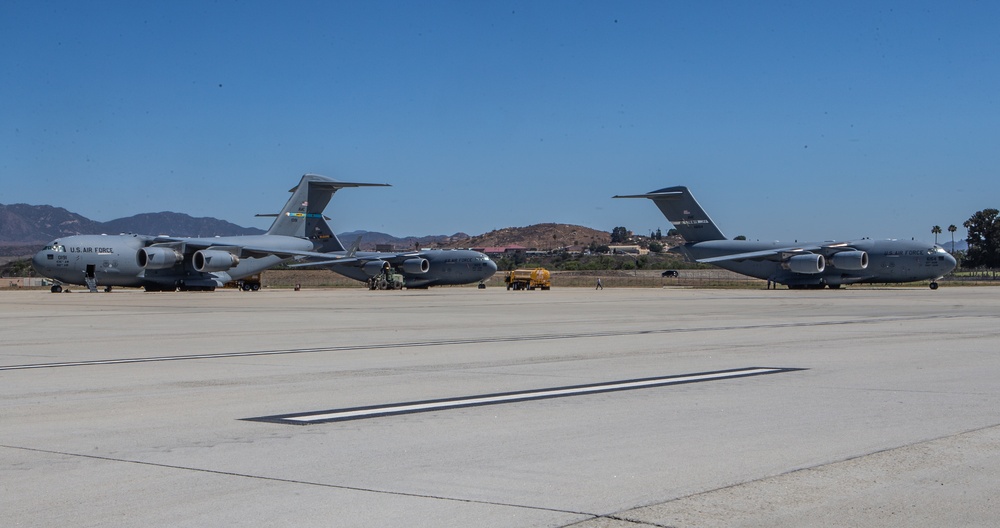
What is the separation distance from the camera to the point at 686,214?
73875 mm

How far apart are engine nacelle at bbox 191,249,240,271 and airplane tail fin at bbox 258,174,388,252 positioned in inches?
288

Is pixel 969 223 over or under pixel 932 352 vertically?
over

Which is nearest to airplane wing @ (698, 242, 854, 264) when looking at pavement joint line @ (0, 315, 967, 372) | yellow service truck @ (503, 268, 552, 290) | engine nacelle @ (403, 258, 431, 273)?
yellow service truck @ (503, 268, 552, 290)

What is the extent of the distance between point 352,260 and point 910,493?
65.4m

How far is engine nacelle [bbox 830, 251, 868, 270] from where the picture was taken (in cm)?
6512

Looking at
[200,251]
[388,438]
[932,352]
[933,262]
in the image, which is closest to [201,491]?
[388,438]

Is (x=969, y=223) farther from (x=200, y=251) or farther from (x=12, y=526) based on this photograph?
(x=12, y=526)

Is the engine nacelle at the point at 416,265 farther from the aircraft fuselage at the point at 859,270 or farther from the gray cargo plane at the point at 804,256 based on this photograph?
the aircraft fuselage at the point at 859,270

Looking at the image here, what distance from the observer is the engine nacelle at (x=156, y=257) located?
55.4 m

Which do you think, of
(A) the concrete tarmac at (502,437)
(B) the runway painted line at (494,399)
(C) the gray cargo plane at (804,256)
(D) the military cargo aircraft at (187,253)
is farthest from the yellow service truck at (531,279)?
(B) the runway painted line at (494,399)

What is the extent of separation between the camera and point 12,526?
18.4 ft

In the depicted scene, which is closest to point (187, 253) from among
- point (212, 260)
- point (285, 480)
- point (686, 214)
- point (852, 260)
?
point (212, 260)

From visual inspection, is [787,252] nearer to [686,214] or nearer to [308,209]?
[686,214]

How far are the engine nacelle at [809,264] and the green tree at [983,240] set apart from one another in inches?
2250
